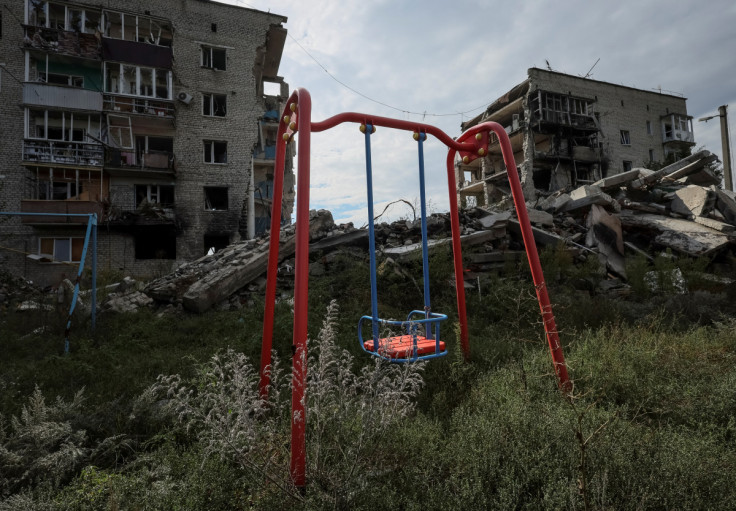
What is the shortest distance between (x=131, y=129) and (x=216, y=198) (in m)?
4.84

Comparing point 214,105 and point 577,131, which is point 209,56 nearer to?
point 214,105

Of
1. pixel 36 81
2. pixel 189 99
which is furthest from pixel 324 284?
pixel 36 81

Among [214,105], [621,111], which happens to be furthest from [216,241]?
[621,111]

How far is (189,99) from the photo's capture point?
18.3 m

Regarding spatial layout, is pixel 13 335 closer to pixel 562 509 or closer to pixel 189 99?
pixel 562 509

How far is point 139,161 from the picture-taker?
17766 mm

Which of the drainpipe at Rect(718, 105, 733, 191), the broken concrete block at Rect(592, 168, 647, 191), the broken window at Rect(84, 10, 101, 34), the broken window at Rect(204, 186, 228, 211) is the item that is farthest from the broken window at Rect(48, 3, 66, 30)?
the drainpipe at Rect(718, 105, 733, 191)

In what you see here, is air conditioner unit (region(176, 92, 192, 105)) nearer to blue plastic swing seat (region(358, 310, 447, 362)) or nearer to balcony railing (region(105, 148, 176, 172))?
balcony railing (region(105, 148, 176, 172))

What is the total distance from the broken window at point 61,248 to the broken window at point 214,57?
10741mm

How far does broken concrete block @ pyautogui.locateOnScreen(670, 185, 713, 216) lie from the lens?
11.4 meters

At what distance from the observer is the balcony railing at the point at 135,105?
17297 millimetres

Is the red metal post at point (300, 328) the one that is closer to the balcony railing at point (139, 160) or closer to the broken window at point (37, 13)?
the balcony railing at point (139, 160)

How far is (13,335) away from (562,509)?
8329 millimetres

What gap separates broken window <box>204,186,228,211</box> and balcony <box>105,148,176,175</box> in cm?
193
